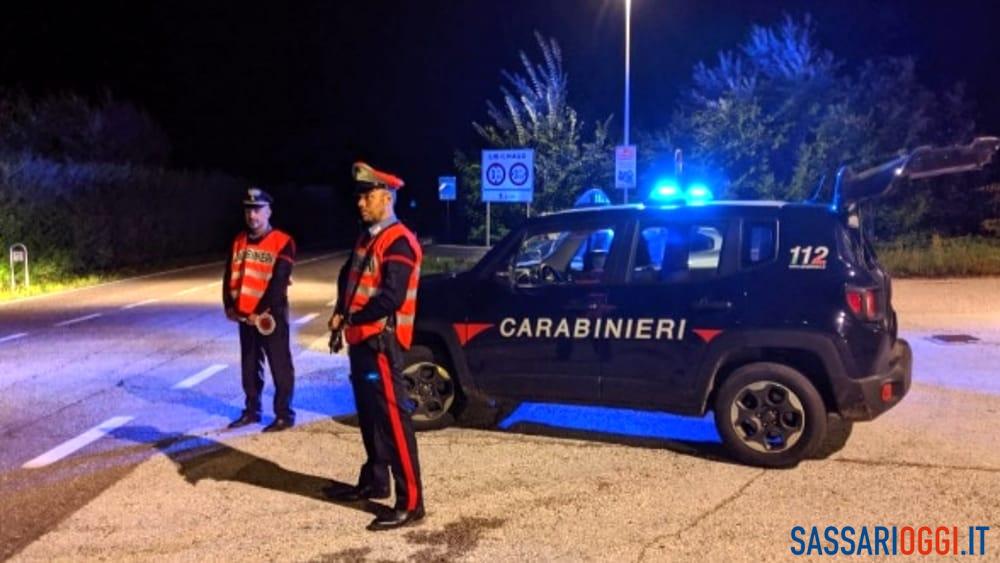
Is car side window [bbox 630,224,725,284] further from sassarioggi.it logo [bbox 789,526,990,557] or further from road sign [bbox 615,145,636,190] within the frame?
road sign [bbox 615,145,636,190]

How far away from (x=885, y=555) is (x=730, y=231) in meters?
2.31

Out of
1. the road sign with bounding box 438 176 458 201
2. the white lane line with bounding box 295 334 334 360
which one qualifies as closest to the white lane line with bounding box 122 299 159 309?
the white lane line with bounding box 295 334 334 360

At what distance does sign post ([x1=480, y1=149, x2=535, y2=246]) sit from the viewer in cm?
1580

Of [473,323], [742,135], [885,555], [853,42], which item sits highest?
[853,42]

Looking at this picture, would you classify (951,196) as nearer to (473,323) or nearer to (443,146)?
(473,323)

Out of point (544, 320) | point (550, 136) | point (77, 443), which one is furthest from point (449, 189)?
point (544, 320)

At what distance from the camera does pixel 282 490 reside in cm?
570

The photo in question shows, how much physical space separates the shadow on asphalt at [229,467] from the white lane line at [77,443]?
0.16m

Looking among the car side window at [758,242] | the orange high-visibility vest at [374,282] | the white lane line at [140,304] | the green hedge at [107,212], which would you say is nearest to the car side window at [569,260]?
the car side window at [758,242]

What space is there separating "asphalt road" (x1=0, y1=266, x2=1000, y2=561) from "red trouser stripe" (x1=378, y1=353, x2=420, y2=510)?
7.4 inches

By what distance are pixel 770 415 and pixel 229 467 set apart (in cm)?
349

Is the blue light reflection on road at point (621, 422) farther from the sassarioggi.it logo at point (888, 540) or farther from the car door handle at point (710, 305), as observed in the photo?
the sassarioggi.it logo at point (888, 540)

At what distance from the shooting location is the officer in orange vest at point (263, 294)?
7059 mm

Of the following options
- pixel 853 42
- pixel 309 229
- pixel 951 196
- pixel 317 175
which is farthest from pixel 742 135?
pixel 317 175
